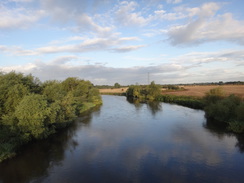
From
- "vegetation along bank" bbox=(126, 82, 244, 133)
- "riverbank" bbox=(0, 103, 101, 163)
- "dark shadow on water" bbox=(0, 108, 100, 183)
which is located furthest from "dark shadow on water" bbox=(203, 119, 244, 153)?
"riverbank" bbox=(0, 103, 101, 163)

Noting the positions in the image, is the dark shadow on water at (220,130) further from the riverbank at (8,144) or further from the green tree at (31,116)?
the riverbank at (8,144)

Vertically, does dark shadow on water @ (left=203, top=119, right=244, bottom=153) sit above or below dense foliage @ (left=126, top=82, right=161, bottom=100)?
below

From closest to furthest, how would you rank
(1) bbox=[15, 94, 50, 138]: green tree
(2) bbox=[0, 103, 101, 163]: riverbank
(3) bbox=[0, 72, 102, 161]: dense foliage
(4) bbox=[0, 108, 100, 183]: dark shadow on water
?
(4) bbox=[0, 108, 100, 183]: dark shadow on water, (2) bbox=[0, 103, 101, 163]: riverbank, (3) bbox=[0, 72, 102, 161]: dense foliage, (1) bbox=[15, 94, 50, 138]: green tree

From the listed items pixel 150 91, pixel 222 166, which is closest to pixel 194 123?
pixel 222 166

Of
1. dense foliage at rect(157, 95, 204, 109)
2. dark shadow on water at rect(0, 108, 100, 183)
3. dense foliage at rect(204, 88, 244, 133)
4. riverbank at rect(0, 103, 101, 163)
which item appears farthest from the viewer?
dense foliage at rect(157, 95, 204, 109)

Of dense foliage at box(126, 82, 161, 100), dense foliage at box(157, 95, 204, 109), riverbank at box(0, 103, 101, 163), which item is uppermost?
dense foliage at box(126, 82, 161, 100)

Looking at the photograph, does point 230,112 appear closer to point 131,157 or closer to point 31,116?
point 131,157

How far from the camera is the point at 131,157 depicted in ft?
55.7

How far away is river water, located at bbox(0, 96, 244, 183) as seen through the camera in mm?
13750

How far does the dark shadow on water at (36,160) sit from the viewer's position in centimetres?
1403

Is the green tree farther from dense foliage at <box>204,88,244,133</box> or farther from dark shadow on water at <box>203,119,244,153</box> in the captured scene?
dense foliage at <box>204,88,244,133</box>

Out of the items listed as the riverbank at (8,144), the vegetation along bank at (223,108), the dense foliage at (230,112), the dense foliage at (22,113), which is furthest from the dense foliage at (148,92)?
the riverbank at (8,144)

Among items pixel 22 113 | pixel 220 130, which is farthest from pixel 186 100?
pixel 22 113

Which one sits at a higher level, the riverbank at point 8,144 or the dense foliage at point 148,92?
the dense foliage at point 148,92
